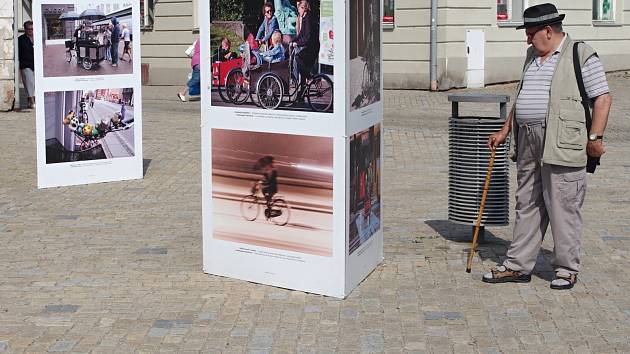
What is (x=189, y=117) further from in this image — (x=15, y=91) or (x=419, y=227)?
(x=419, y=227)

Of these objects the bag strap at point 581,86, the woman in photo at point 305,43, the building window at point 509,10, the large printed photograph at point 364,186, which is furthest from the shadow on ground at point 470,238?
the building window at point 509,10

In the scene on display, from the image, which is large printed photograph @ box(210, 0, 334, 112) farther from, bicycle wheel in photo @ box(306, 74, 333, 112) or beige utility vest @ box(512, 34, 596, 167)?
beige utility vest @ box(512, 34, 596, 167)

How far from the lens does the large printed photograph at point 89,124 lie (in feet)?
39.5

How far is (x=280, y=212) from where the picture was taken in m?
7.36

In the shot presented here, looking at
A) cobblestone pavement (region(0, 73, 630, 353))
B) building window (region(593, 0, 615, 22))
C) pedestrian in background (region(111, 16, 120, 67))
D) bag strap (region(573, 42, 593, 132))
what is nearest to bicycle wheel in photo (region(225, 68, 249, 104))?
cobblestone pavement (region(0, 73, 630, 353))

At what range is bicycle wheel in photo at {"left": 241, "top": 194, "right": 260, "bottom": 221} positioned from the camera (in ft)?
24.5

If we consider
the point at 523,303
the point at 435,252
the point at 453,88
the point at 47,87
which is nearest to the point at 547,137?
the point at 523,303

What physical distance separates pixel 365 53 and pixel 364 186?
34.2 inches

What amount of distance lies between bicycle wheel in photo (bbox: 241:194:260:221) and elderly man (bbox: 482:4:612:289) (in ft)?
5.23

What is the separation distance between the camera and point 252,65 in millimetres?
7312

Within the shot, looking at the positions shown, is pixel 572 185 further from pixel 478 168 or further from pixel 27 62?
pixel 27 62

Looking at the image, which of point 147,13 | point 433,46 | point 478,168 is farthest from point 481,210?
point 147,13

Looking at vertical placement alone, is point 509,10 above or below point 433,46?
above

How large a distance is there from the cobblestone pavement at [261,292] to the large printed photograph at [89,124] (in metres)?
0.61
